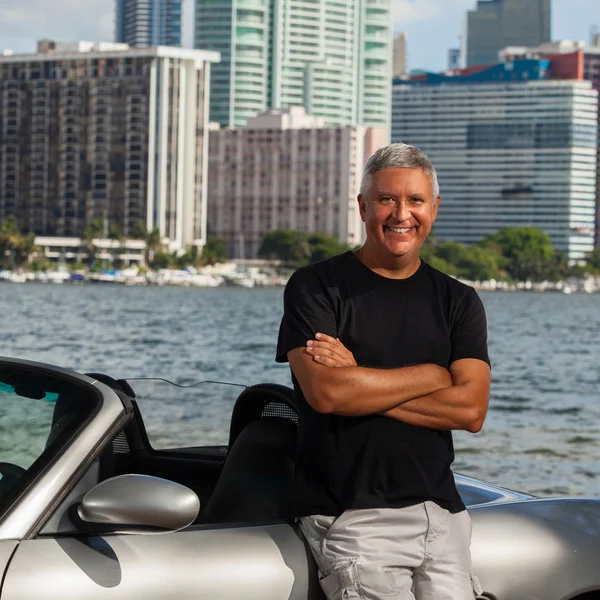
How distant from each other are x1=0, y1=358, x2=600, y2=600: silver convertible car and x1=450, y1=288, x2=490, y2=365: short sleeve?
43cm

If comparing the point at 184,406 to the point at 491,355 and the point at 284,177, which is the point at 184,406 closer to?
the point at 491,355

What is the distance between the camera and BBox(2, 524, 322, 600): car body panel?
252 cm

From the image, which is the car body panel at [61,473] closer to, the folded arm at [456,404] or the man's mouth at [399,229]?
the folded arm at [456,404]

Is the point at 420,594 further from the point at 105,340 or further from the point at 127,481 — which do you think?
the point at 105,340

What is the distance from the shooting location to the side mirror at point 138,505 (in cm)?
251

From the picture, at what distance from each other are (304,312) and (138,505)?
583 millimetres

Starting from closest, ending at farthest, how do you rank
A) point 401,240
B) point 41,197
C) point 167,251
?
point 401,240 < point 167,251 < point 41,197

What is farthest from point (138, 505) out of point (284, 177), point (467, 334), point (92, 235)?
point (284, 177)

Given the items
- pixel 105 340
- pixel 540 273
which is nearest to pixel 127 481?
pixel 105 340

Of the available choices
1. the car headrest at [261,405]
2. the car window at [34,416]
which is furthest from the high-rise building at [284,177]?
the car window at [34,416]

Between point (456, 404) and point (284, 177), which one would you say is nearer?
point (456, 404)

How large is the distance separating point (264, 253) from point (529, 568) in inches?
6536

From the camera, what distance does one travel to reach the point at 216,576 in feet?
8.84

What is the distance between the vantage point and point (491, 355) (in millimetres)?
45969
